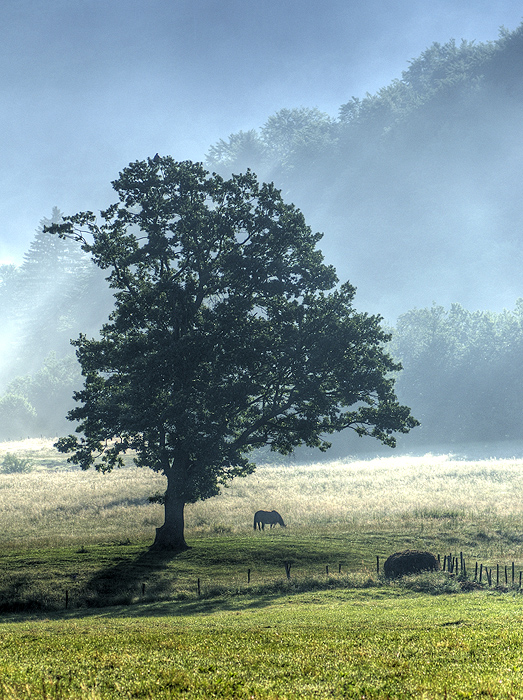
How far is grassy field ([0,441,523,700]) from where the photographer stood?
10.7 metres

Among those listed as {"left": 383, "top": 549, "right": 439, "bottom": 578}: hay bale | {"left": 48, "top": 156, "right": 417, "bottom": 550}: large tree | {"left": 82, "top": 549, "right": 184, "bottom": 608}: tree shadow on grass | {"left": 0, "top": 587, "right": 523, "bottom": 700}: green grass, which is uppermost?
{"left": 48, "top": 156, "right": 417, "bottom": 550}: large tree

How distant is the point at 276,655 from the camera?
1259cm

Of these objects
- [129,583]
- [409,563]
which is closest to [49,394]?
[129,583]

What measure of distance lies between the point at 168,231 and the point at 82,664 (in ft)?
92.6

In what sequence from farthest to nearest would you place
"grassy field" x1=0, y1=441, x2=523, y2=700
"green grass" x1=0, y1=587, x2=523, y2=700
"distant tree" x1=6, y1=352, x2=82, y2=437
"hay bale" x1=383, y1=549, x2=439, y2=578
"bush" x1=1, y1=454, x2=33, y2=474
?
"distant tree" x1=6, y1=352, x2=82, y2=437
"bush" x1=1, y1=454, x2=33, y2=474
"hay bale" x1=383, y1=549, x2=439, y2=578
"grassy field" x1=0, y1=441, x2=523, y2=700
"green grass" x1=0, y1=587, x2=523, y2=700

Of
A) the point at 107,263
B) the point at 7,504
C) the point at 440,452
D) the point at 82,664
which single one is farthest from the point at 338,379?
the point at 440,452

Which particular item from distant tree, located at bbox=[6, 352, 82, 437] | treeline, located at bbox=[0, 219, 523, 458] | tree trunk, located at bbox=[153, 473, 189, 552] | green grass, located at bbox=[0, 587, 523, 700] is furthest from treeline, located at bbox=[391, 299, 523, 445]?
green grass, located at bbox=[0, 587, 523, 700]

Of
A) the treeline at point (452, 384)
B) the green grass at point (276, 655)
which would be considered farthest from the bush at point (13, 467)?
the green grass at point (276, 655)

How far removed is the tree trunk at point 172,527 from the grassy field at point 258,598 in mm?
1093

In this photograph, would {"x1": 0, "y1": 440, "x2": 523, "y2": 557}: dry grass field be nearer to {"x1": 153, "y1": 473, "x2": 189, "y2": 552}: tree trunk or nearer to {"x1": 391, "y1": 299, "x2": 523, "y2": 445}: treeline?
{"x1": 153, "y1": 473, "x2": 189, "y2": 552}: tree trunk

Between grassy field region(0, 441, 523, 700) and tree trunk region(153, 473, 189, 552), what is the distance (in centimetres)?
109

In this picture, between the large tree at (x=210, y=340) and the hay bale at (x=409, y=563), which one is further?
the large tree at (x=210, y=340)

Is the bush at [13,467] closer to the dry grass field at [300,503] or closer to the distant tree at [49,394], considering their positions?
the dry grass field at [300,503]

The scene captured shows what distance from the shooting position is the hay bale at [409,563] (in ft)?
96.9
